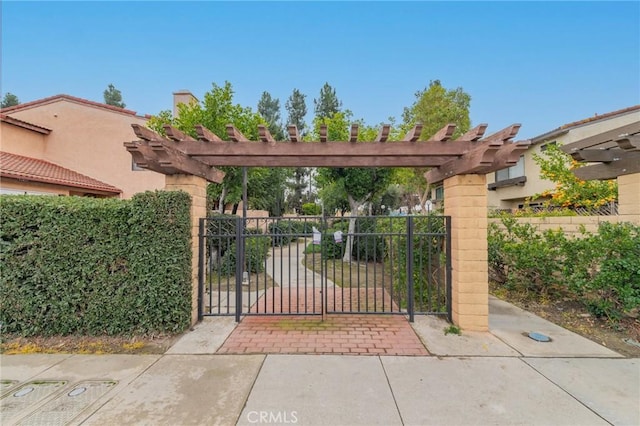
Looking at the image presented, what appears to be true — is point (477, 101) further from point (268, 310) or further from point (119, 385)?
point (119, 385)

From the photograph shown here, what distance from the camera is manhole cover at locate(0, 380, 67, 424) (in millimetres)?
2318

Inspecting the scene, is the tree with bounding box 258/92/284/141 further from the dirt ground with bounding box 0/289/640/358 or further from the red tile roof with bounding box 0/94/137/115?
the dirt ground with bounding box 0/289/640/358

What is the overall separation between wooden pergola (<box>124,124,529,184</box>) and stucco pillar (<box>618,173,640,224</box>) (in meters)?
2.63

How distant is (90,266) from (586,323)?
7.65 metres

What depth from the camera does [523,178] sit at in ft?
47.8

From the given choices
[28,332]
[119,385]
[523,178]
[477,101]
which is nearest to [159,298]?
[119,385]

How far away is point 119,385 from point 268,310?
2.56m

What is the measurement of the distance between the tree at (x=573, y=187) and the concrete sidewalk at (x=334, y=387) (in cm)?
636

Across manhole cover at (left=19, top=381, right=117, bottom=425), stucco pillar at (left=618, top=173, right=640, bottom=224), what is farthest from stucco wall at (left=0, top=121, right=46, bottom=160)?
stucco pillar at (left=618, top=173, right=640, bottom=224)

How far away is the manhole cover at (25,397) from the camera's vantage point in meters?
2.32

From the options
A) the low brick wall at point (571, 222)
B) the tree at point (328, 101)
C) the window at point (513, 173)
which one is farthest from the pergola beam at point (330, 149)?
the tree at point (328, 101)

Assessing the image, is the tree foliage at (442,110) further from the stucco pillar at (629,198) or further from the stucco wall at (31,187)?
the stucco wall at (31,187)

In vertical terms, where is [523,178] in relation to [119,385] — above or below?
above

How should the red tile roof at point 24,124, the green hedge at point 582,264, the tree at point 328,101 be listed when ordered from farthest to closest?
the tree at point 328,101, the red tile roof at point 24,124, the green hedge at point 582,264
